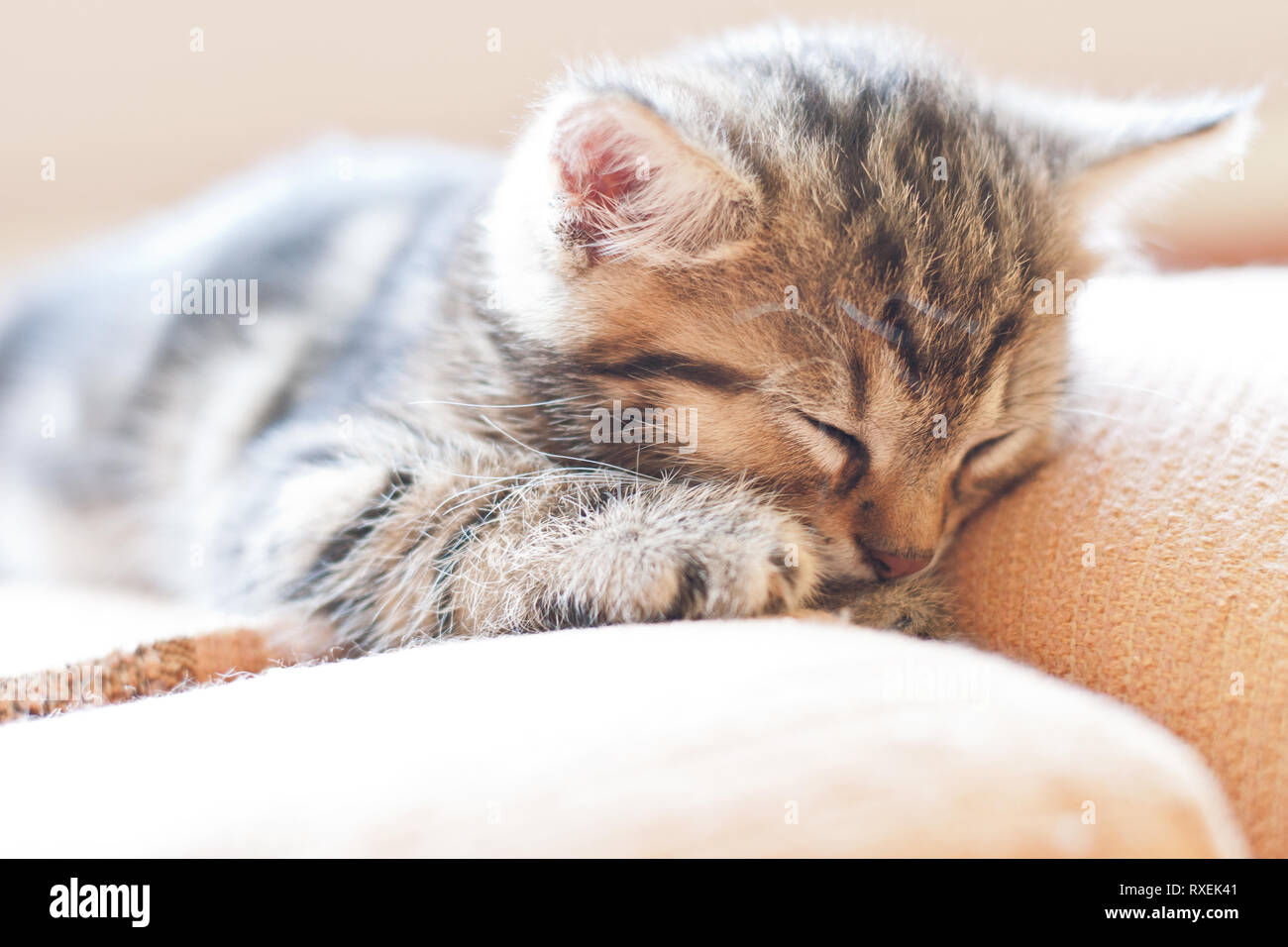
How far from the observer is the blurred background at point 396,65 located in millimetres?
2471

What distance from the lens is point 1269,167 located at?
2.54m

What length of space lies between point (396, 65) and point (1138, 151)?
2139 millimetres

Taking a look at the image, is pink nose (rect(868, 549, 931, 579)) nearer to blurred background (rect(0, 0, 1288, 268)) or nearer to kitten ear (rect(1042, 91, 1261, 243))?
kitten ear (rect(1042, 91, 1261, 243))

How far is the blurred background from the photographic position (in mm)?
2471

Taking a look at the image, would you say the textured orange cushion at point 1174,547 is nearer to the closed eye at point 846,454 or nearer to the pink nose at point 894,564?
the pink nose at point 894,564

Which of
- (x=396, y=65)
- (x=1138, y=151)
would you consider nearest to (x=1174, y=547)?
(x=1138, y=151)

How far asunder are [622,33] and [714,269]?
1.88 m

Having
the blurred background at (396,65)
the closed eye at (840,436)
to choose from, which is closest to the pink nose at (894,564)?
the closed eye at (840,436)

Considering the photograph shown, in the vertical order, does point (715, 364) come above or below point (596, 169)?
below

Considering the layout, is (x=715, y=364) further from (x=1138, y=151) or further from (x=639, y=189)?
(x=1138, y=151)

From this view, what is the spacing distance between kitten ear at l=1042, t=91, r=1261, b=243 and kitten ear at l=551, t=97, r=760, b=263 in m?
0.48

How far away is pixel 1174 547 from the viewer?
86cm

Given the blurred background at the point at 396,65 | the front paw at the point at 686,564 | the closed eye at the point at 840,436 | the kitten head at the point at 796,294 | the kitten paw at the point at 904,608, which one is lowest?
the kitten paw at the point at 904,608
